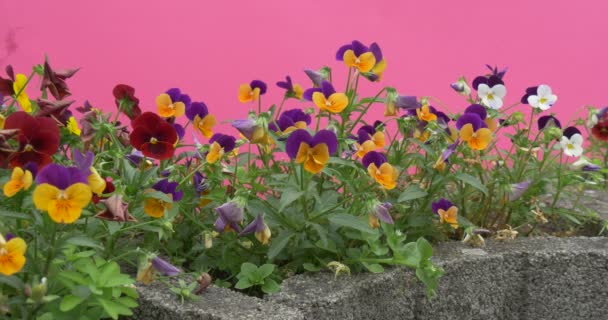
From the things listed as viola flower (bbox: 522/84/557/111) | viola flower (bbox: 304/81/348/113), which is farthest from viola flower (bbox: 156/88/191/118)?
viola flower (bbox: 522/84/557/111)

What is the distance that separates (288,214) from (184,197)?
0.25 m

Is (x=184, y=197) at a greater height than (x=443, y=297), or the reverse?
(x=184, y=197)

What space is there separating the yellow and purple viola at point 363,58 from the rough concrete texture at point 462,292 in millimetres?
455

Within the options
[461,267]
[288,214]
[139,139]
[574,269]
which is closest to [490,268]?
[461,267]

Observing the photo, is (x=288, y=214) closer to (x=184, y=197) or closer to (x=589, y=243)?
(x=184, y=197)

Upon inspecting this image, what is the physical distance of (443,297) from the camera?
83.7 inches

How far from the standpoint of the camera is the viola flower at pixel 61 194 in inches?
Answer: 49.5

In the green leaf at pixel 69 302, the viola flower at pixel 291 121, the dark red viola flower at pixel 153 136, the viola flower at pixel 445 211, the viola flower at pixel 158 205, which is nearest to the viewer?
the green leaf at pixel 69 302

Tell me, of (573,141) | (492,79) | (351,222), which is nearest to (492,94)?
(492,79)

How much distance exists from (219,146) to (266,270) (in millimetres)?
276

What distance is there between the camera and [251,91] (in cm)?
209

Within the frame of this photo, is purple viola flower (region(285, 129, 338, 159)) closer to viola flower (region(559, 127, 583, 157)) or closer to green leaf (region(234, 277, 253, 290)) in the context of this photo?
green leaf (region(234, 277, 253, 290))

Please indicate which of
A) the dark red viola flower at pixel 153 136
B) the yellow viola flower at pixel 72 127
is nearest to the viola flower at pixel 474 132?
the dark red viola flower at pixel 153 136

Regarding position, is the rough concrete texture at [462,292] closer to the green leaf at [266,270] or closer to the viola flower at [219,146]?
the green leaf at [266,270]
